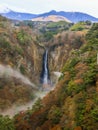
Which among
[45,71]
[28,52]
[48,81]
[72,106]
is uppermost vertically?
[28,52]

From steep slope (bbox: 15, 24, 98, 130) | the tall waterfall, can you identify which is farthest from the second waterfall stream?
steep slope (bbox: 15, 24, 98, 130)

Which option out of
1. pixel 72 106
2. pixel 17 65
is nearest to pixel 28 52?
pixel 17 65

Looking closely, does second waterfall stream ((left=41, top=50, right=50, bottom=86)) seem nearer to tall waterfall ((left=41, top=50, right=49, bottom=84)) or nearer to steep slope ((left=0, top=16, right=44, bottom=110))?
tall waterfall ((left=41, top=50, right=49, bottom=84))

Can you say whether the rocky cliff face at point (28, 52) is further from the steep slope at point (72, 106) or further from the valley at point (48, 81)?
the steep slope at point (72, 106)

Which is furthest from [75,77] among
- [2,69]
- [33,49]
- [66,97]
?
[33,49]

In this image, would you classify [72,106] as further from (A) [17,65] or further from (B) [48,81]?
(B) [48,81]
